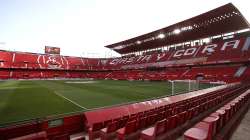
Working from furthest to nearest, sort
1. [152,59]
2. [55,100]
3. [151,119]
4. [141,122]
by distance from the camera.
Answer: [152,59] < [55,100] < [151,119] < [141,122]

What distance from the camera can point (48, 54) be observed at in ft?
162

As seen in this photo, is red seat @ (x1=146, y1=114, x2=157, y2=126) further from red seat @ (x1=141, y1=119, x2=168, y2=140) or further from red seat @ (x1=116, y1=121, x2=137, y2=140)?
red seat @ (x1=141, y1=119, x2=168, y2=140)

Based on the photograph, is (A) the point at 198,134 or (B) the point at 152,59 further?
(B) the point at 152,59

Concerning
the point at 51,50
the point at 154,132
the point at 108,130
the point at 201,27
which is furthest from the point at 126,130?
the point at 51,50

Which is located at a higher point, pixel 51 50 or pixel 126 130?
pixel 51 50

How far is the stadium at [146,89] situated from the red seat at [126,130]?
0.03 meters

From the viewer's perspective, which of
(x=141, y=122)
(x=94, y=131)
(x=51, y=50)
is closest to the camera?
(x=141, y=122)

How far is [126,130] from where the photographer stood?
398 cm

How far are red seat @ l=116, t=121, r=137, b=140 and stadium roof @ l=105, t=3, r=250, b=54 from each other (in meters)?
22.5

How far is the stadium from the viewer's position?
14.8 feet

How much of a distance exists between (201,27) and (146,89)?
18338mm

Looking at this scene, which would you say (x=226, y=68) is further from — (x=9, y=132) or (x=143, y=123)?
(x=9, y=132)

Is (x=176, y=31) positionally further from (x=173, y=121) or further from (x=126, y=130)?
(x=126, y=130)

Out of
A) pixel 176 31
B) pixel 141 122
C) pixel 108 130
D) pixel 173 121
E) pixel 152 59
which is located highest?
pixel 176 31
